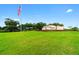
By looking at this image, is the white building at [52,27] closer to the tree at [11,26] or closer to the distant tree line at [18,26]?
the distant tree line at [18,26]

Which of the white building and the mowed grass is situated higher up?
the white building

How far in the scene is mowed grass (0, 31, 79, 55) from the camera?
7.45 feet

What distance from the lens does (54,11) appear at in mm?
2326

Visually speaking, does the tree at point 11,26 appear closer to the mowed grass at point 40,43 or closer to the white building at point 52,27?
the mowed grass at point 40,43

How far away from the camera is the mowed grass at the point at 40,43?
2270mm

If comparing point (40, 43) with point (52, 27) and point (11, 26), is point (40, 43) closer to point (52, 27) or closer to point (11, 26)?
point (52, 27)

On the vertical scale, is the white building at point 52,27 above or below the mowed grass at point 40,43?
above

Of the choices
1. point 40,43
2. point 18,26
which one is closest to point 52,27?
point 40,43

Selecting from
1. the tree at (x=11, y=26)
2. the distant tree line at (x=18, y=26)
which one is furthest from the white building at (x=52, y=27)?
the tree at (x=11, y=26)

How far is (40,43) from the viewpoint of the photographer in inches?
90.3

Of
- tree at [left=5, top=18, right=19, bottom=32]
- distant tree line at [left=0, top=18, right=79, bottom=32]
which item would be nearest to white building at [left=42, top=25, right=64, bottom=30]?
distant tree line at [left=0, top=18, right=79, bottom=32]

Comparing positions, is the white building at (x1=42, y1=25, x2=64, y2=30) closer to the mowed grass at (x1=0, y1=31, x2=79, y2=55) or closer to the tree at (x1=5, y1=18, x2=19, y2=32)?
the mowed grass at (x1=0, y1=31, x2=79, y2=55)
